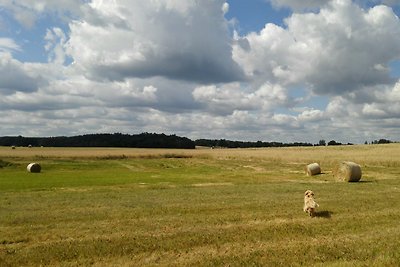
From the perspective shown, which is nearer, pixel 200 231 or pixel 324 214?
pixel 200 231

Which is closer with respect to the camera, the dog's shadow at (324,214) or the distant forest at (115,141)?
the dog's shadow at (324,214)

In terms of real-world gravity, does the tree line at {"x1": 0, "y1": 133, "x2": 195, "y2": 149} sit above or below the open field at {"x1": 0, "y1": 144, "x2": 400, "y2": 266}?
above

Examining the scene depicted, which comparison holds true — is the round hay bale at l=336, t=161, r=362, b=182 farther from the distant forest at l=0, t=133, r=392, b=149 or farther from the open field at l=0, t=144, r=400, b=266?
the distant forest at l=0, t=133, r=392, b=149

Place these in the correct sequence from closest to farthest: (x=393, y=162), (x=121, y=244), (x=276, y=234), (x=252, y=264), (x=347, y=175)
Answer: (x=252, y=264) < (x=121, y=244) < (x=276, y=234) < (x=347, y=175) < (x=393, y=162)

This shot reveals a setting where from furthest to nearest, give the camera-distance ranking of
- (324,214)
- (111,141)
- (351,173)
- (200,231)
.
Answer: (111,141), (351,173), (324,214), (200,231)

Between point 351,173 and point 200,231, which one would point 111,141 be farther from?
point 200,231

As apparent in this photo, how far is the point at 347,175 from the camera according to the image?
33031 mm

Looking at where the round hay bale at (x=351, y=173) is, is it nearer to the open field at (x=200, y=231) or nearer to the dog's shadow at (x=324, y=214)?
the open field at (x=200, y=231)

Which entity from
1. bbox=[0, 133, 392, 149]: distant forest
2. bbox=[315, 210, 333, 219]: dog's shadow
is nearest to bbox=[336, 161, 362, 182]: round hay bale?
bbox=[315, 210, 333, 219]: dog's shadow

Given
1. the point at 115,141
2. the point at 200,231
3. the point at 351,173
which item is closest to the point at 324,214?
the point at 200,231

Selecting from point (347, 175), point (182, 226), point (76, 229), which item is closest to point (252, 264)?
point (182, 226)

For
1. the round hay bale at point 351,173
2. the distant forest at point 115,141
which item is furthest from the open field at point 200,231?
the distant forest at point 115,141

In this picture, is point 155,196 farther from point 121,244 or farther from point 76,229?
point 121,244

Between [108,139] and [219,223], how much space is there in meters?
166
